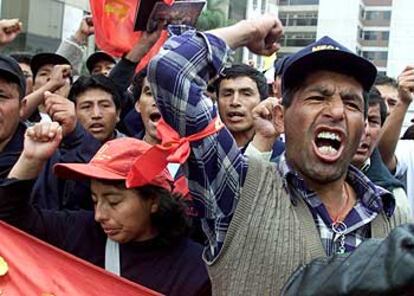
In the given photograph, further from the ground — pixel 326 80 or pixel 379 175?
pixel 326 80

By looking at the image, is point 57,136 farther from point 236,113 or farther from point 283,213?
point 236,113

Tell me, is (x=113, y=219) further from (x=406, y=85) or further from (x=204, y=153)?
(x=406, y=85)

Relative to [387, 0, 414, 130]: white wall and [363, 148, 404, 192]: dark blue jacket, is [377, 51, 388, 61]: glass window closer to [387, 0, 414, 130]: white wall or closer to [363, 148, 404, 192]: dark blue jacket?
[387, 0, 414, 130]: white wall

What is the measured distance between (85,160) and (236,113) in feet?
3.42

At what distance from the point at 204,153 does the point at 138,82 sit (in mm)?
1861

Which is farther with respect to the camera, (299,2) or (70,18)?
(299,2)

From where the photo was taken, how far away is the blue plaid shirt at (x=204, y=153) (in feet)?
5.86

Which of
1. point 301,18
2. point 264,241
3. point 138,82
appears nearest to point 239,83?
point 138,82

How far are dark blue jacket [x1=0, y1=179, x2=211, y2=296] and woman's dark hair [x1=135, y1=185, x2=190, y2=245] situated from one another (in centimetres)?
3

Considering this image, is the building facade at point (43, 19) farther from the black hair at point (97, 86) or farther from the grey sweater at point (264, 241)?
the grey sweater at point (264, 241)

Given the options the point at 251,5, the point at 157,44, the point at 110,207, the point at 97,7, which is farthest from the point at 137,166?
the point at 251,5

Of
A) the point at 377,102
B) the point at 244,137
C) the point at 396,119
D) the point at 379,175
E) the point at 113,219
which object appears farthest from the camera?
the point at 244,137

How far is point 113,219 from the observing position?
227 centimetres

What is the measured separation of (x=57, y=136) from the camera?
2.31 metres
